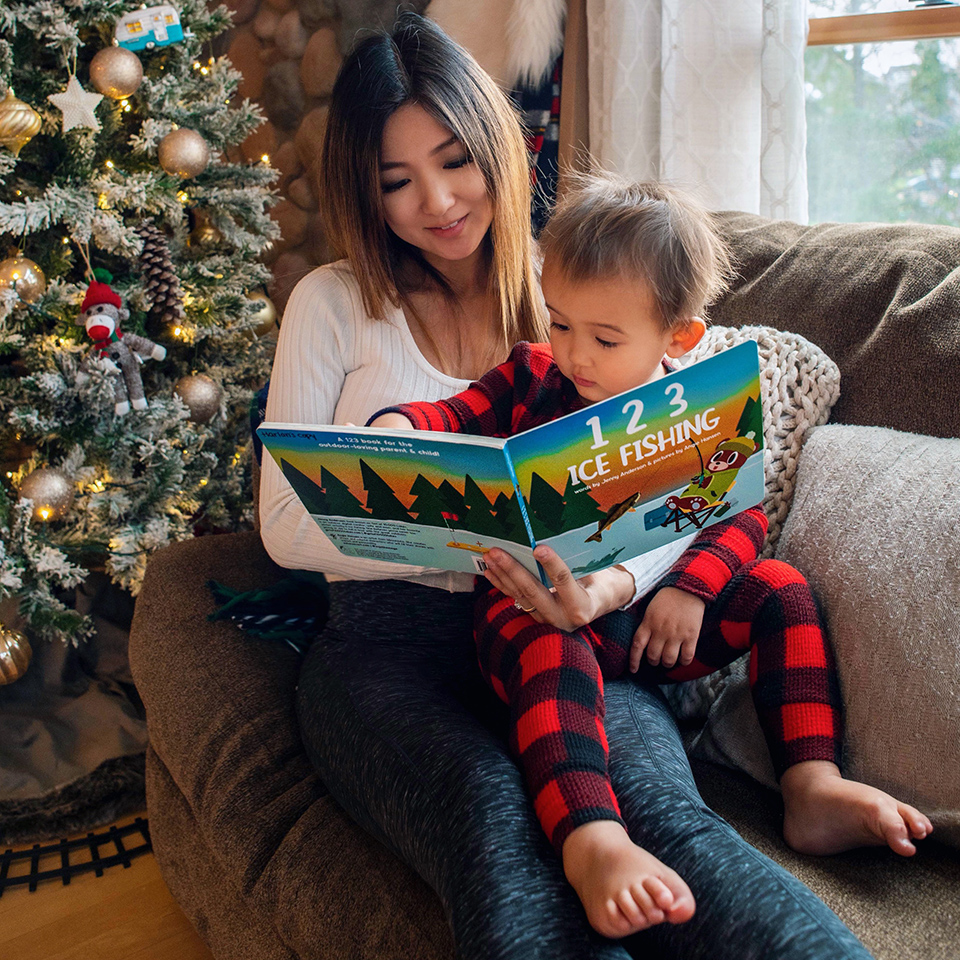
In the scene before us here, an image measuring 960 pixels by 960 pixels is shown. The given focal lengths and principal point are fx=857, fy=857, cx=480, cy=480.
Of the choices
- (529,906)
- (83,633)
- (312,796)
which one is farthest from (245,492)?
(529,906)

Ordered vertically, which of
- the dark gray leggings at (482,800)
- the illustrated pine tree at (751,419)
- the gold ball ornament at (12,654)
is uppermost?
the illustrated pine tree at (751,419)

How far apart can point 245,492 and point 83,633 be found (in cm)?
53

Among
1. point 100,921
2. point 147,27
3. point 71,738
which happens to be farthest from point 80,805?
point 147,27

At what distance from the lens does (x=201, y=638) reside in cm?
122

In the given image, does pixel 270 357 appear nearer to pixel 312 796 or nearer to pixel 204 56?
pixel 204 56

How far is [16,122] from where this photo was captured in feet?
5.45

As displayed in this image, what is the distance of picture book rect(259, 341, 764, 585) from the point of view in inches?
30.1

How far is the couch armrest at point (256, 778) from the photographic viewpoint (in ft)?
2.65

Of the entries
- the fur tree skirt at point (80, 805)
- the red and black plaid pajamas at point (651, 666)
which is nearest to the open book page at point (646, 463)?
the red and black plaid pajamas at point (651, 666)

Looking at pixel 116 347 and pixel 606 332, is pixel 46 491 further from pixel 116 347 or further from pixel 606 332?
pixel 606 332

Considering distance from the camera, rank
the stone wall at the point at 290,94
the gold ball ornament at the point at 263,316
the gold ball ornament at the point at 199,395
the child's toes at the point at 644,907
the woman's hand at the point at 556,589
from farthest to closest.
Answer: the stone wall at the point at 290,94 → the gold ball ornament at the point at 263,316 → the gold ball ornament at the point at 199,395 → the woman's hand at the point at 556,589 → the child's toes at the point at 644,907

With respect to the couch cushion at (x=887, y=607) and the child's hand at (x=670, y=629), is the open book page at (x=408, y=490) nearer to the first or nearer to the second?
the child's hand at (x=670, y=629)

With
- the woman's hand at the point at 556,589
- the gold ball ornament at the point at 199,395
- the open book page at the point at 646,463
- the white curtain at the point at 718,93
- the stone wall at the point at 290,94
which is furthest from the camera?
the stone wall at the point at 290,94

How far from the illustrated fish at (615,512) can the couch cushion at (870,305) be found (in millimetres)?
507
